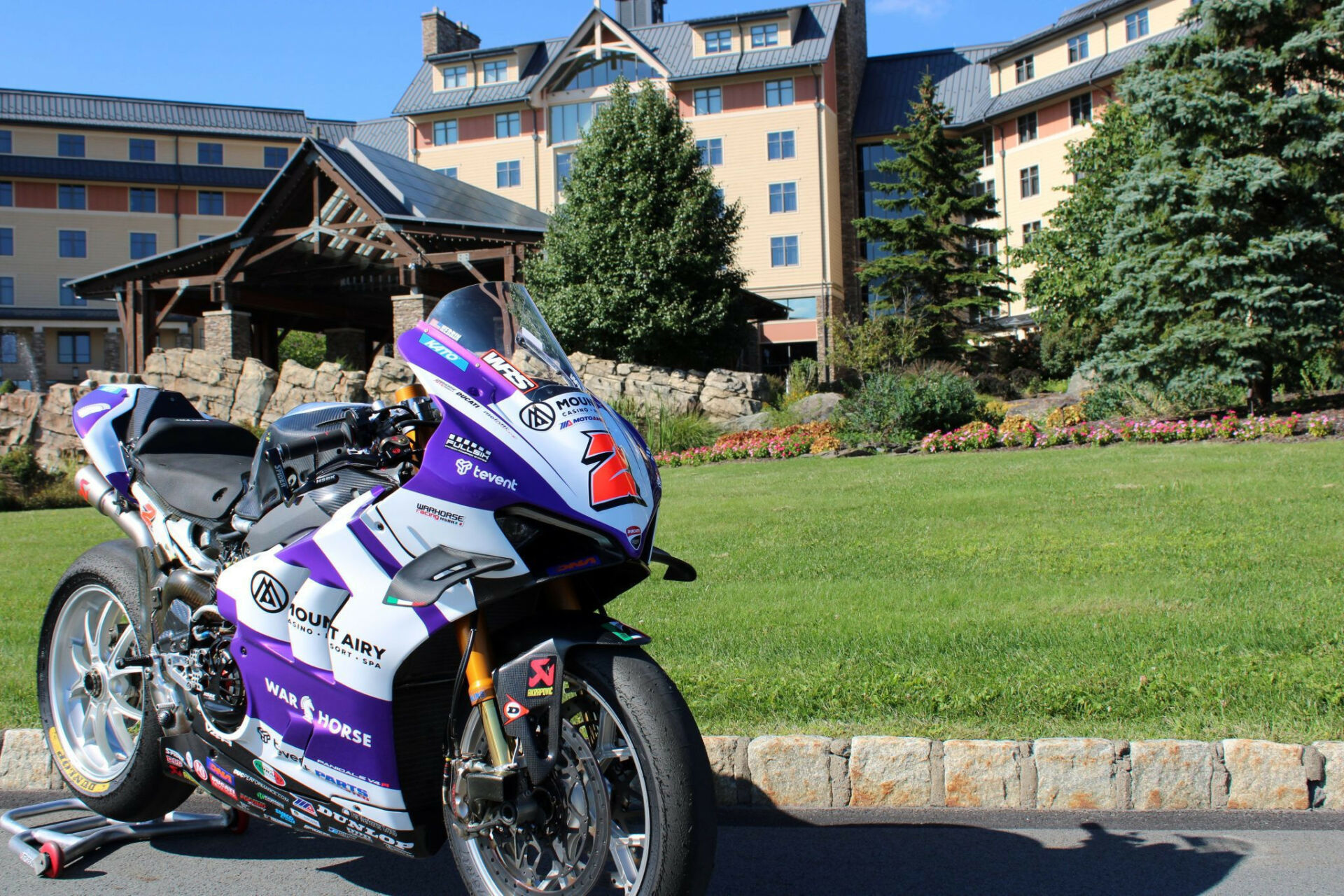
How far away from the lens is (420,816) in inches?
118

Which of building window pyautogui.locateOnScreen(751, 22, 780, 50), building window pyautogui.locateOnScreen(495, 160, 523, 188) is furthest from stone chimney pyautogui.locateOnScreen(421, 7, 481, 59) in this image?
building window pyautogui.locateOnScreen(751, 22, 780, 50)

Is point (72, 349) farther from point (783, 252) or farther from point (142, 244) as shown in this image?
point (783, 252)

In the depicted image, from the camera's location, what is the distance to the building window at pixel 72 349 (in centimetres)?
6538

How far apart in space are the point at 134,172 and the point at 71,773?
7299cm

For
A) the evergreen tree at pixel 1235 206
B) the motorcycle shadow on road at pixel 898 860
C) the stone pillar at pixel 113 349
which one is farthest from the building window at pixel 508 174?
the motorcycle shadow on road at pixel 898 860

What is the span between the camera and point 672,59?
5028 cm

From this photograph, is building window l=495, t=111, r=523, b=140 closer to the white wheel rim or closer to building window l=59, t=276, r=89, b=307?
building window l=59, t=276, r=89, b=307

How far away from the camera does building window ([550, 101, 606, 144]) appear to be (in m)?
49.6

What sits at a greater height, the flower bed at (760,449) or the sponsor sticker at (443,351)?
the sponsor sticker at (443,351)

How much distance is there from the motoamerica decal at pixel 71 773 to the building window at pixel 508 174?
49.2 metres

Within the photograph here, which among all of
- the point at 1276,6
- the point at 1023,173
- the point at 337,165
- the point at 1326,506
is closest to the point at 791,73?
the point at 1023,173

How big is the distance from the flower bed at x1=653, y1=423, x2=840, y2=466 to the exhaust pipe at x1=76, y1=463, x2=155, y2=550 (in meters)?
13.7

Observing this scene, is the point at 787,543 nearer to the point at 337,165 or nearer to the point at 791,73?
the point at 337,165

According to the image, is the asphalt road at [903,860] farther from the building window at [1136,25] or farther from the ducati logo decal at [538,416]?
the building window at [1136,25]
